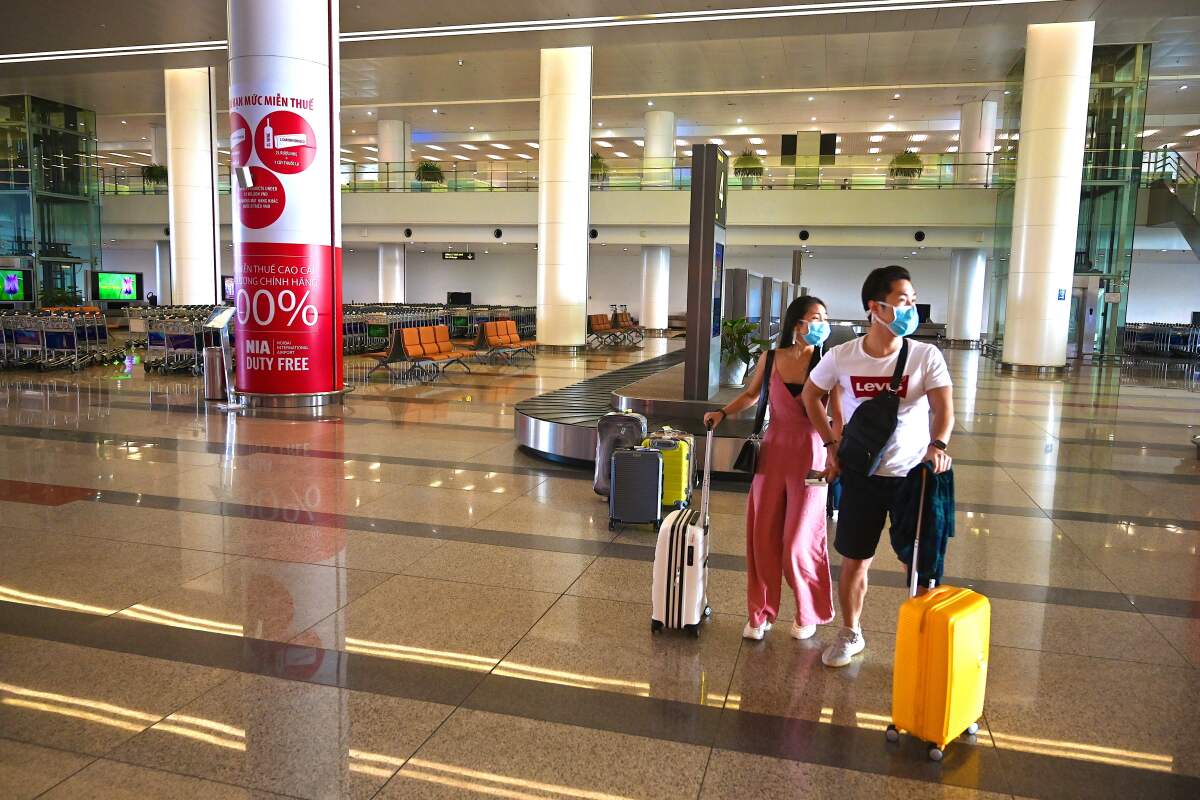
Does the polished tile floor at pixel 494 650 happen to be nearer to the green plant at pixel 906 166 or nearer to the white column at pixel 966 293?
the green plant at pixel 906 166

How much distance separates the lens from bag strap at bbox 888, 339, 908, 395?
3.42 m

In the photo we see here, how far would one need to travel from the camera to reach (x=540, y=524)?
6148mm

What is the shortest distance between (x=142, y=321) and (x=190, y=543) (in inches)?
606

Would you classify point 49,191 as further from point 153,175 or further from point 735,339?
point 735,339

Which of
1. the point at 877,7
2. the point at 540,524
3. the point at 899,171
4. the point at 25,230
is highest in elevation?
the point at 877,7

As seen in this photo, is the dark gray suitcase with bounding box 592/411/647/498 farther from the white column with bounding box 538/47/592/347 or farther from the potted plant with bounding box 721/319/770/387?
the white column with bounding box 538/47/592/347

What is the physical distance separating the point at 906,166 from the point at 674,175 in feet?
24.5

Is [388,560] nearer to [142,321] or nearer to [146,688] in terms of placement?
Result: [146,688]

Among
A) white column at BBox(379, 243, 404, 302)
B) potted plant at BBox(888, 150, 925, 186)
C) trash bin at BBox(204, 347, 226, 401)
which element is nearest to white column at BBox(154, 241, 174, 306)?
white column at BBox(379, 243, 404, 302)

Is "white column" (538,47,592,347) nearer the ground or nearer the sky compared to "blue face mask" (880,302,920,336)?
nearer the sky

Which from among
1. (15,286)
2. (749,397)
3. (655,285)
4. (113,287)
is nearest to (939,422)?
(749,397)

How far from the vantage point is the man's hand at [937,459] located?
3281 millimetres

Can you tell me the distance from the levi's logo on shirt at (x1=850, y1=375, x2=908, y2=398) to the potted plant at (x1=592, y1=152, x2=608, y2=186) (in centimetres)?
2772

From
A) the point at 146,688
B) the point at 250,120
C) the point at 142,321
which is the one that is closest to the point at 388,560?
the point at 146,688
